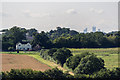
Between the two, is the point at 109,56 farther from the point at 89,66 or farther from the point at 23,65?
the point at 89,66

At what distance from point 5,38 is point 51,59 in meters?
37.2

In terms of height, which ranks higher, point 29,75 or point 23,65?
point 29,75

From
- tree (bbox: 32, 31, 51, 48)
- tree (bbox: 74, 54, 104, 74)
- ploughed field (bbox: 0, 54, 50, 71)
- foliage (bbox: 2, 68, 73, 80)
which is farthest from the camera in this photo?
tree (bbox: 32, 31, 51, 48)

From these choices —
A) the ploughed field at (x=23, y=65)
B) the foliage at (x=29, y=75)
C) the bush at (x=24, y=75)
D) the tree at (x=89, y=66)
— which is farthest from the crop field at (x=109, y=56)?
the bush at (x=24, y=75)

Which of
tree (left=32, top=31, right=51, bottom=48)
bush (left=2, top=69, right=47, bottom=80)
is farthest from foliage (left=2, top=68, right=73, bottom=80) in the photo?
tree (left=32, top=31, right=51, bottom=48)

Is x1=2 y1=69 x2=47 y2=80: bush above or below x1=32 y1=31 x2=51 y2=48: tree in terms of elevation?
below

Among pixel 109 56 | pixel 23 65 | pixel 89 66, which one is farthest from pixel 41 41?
pixel 89 66

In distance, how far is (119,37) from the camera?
261 feet

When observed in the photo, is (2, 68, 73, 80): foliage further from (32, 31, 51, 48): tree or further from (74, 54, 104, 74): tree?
(32, 31, 51, 48): tree

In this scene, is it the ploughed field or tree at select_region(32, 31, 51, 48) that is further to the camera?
tree at select_region(32, 31, 51, 48)

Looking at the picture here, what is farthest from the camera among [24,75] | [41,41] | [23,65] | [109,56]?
[41,41]

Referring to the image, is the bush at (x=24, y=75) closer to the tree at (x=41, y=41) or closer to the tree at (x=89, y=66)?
the tree at (x=89, y=66)

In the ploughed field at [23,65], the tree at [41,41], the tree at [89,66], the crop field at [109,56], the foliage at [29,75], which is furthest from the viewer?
the tree at [41,41]

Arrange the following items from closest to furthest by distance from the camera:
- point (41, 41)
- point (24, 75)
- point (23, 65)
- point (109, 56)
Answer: point (24, 75) < point (23, 65) < point (109, 56) < point (41, 41)
